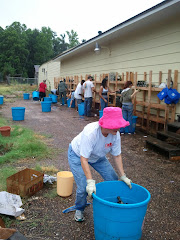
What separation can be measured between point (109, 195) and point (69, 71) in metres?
16.8

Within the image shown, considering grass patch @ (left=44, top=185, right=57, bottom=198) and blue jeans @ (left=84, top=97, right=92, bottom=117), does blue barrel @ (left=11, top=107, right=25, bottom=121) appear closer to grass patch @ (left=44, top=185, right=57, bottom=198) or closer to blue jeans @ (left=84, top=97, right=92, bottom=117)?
blue jeans @ (left=84, top=97, right=92, bottom=117)

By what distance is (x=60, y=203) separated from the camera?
11.5ft

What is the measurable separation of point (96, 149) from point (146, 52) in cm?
649

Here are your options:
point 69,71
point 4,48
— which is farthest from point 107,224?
point 4,48

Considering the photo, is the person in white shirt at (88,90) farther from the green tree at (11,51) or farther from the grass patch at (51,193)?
the green tree at (11,51)

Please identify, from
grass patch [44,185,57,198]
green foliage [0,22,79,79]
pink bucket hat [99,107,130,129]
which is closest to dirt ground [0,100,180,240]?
grass patch [44,185,57,198]

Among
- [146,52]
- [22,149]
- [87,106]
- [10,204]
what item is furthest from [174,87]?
[87,106]

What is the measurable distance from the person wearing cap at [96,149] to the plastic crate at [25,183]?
918 mm

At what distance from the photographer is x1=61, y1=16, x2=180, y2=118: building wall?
690cm

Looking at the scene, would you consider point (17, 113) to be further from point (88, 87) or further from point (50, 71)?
point (50, 71)

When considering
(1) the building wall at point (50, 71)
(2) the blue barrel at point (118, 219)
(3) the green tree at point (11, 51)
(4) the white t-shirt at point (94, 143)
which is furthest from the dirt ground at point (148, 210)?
(3) the green tree at point (11, 51)

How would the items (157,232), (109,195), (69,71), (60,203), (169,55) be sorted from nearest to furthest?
(109,195) < (157,232) < (60,203) < (169,55) < (69,71)

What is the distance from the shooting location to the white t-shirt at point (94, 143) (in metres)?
2.51

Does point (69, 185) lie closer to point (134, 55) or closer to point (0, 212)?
point (0, 212)
